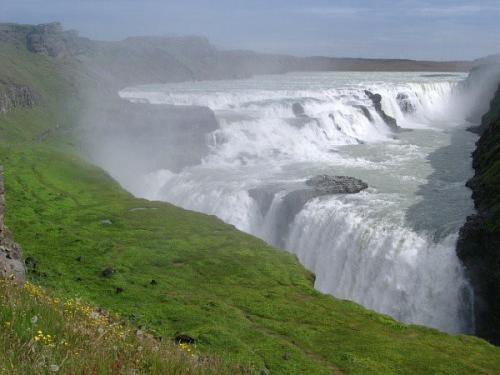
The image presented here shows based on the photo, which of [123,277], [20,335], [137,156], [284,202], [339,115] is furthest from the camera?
[339,115]

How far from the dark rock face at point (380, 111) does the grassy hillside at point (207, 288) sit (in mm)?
54702

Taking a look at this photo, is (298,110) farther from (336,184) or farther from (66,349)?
(66,349)

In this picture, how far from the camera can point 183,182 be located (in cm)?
5888

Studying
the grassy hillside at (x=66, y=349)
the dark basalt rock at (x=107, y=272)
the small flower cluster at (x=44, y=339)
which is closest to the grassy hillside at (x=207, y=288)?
the dark basalt rock at (x=107, y=272)

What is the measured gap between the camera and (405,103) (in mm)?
102562

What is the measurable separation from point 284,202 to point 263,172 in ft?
43.7

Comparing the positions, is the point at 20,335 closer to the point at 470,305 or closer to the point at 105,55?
the point at 470,305

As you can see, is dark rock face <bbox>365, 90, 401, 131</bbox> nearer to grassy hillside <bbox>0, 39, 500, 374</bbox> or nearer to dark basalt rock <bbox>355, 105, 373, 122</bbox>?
dark basalt rock <bbox>355, 105, 373, 122</bbox>

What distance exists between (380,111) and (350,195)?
49490 millimetres

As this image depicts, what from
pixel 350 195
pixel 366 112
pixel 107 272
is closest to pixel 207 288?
pixel 107 272

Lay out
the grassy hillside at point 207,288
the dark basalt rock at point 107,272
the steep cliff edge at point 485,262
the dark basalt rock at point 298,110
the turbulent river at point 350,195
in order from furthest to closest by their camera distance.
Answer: the dark basalt rock at point 298,110 < the turbulent river at point 350,195 < the steep cliff edge at point 485,262 < the dark basalt rock at point 107,272 < the grassy hillside at point 207,288

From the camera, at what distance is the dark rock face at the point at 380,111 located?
288 ft

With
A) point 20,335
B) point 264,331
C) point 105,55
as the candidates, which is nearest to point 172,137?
point 264,331

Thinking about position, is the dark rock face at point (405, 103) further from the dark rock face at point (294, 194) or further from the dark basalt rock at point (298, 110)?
the dark rock face at point (294, 194)
